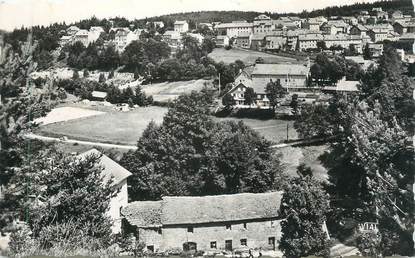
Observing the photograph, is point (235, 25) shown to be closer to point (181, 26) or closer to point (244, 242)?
point (181, 26)

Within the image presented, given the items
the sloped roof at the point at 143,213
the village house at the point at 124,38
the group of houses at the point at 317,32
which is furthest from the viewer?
the village house at the point at 124,38

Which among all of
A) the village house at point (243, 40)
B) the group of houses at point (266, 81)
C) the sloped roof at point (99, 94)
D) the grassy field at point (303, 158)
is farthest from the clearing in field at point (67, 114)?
the grassy field at point (303, 158)

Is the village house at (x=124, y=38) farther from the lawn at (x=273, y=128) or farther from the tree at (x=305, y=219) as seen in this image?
the tree at (x=305, y=219)

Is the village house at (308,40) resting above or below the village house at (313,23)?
below

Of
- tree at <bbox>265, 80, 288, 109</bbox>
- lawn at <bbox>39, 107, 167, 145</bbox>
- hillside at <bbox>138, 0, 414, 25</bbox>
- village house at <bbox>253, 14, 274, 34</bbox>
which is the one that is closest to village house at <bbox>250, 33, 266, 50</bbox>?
village house at <bbox>253, 14, 274, 34</bbox>

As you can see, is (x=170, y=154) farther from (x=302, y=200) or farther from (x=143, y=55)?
(x=143, y=55)

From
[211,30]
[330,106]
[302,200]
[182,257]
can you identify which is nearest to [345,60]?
[330,106]

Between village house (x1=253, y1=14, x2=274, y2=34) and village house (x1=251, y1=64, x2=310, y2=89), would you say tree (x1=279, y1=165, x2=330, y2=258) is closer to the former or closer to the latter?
village house (x1=253, y1=14, x2=274, y2=34)
